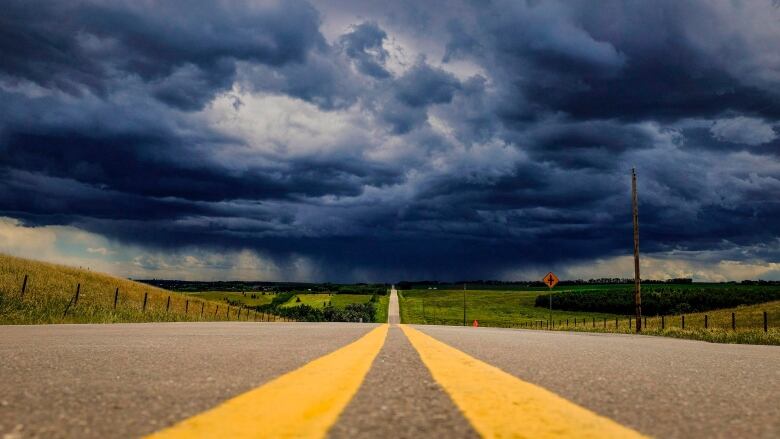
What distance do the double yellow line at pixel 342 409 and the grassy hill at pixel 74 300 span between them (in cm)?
1854

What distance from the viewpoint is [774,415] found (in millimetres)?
2508

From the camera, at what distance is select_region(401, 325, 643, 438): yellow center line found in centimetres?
190

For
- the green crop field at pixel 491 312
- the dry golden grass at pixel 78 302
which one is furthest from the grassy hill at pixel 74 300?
the green crop field at pixel 491 312

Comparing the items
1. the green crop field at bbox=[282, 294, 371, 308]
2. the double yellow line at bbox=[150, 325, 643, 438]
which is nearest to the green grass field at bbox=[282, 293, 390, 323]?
the green crop field at bbox=[282, 294, 371, 308]

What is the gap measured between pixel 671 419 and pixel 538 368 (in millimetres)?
2066

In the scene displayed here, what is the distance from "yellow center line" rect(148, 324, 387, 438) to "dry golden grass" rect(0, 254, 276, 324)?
18.4m

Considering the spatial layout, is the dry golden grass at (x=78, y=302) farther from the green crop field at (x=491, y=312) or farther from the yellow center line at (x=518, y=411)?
the green crop field at (x=491, y=312)

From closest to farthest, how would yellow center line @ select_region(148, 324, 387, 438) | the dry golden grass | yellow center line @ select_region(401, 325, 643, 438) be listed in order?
1. yellow center line @ select_region(148, 324, 387, 438)
2. yellow center line @ select_region(401, 325, 643, 438)
3. the dry golden grass

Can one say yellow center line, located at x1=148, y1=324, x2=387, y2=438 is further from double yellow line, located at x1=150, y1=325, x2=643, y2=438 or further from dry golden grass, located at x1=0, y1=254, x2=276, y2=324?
dry golden grass, located at x1=0, y1=254, x2=276, y2=324

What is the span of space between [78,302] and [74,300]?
2.55 ft

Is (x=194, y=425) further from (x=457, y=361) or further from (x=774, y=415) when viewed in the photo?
(x=457, y=361)

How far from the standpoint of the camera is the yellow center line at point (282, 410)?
1788 mm

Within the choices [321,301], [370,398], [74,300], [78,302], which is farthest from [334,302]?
[370,398]

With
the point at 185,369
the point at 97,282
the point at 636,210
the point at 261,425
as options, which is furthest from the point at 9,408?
the point at 97,282
